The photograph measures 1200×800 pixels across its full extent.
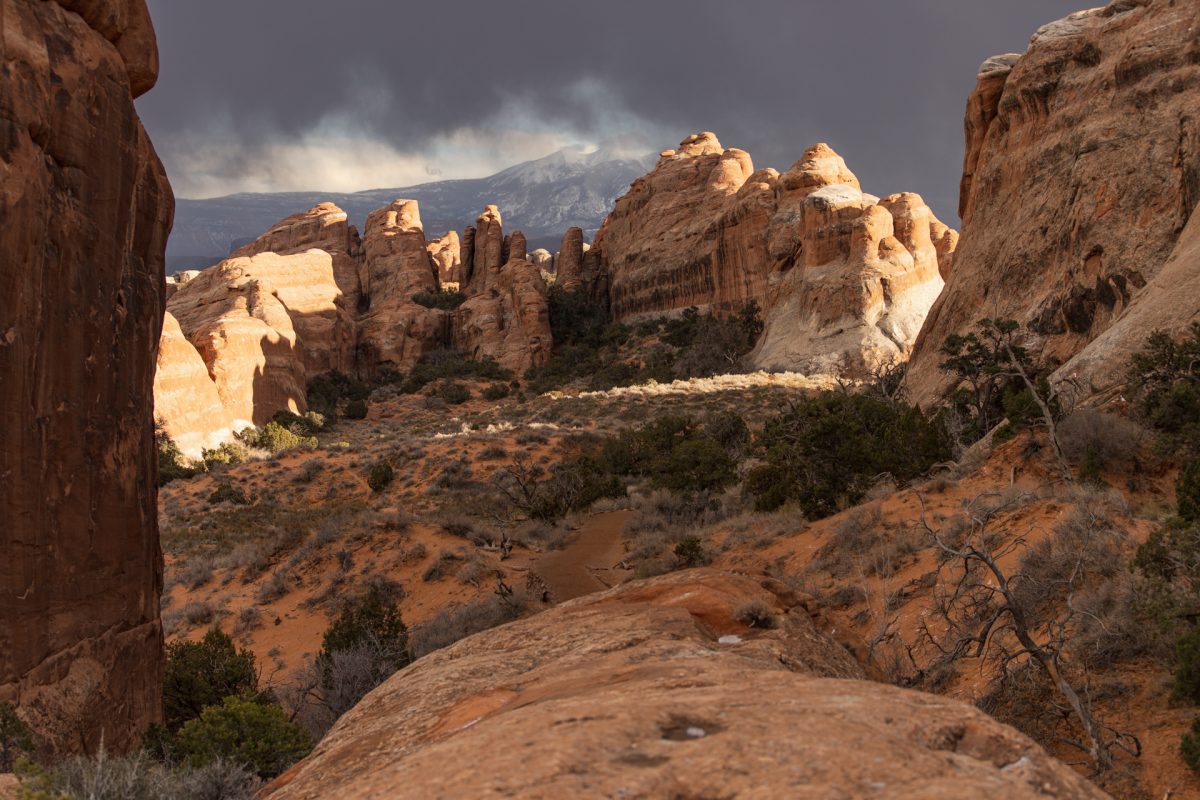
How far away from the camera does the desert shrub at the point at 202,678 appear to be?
35.0 feet

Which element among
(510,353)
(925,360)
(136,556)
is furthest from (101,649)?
(510,353)

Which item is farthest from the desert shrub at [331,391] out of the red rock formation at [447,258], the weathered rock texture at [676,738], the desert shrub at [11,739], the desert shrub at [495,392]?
the weathered rock texture at [676,738]

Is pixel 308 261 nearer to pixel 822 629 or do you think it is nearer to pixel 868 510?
pixel 868 510

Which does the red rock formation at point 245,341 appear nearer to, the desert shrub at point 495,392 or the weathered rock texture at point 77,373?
the desert shrub at point 495,392

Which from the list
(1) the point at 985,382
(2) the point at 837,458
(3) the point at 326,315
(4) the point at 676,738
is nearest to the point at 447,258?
(3) the point at 326,315

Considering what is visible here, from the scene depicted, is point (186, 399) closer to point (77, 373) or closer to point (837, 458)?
point (837, 458)

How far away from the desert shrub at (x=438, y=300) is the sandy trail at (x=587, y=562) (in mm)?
57513

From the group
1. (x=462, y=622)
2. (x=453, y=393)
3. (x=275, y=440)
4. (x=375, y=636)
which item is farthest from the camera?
(x=453, y=393)

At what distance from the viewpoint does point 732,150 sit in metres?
72.4

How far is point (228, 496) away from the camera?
1152 inches

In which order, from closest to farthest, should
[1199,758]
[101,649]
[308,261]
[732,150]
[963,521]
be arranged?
[1199,758]
[101,649]
[963,521]
[308,261]
[732,150]

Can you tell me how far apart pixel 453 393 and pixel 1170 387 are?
47.9 meters

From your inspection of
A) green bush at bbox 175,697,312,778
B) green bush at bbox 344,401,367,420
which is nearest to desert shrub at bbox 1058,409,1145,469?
green bush at bbox 175,697,312,778

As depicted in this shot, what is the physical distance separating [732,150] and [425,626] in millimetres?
66512
